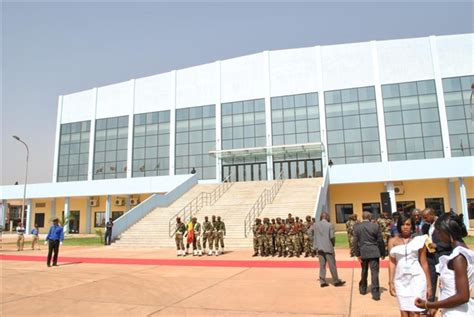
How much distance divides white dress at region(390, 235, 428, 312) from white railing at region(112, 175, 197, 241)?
2023 centimetres

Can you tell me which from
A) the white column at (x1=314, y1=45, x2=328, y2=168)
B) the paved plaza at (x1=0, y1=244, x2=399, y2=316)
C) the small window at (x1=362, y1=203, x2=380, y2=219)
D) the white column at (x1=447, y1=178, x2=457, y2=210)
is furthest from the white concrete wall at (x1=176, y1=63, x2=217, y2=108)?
the paved plaza at (x1=0, y1=244, x2=399, y2=316)

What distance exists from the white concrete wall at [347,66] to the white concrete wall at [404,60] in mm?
1212

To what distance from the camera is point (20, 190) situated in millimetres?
38594

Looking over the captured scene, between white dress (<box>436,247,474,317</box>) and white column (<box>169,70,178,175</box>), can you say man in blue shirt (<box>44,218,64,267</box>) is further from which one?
white column (<box>169,70,178,175</box>)

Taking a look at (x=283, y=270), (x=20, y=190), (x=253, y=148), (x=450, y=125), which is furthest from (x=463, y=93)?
(x=20, y=190)

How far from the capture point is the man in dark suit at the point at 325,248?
857 cm

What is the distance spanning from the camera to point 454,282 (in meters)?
3.02

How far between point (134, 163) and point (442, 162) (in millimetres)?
30653

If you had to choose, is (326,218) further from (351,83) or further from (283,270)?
(351,83)

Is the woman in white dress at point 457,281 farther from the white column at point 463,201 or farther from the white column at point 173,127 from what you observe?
the white column at point 173,127

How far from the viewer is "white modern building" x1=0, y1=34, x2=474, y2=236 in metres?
32.2

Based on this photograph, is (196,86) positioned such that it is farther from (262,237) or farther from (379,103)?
(262,237)

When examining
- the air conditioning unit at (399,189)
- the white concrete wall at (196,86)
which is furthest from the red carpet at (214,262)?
the white concrete wall at (196,86)

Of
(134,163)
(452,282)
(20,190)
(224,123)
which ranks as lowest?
(452,282)
